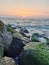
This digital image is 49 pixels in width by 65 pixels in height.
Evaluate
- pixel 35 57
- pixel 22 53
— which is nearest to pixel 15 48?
pixel 22 53

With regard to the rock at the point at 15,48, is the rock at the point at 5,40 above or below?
above

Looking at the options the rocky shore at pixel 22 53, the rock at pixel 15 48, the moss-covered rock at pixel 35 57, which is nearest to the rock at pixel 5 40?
the rocky shore at pixel 22 53

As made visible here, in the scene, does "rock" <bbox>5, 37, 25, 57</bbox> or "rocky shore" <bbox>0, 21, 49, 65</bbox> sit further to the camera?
"rock" <bbox>5, 37, 25, 57</bbox>

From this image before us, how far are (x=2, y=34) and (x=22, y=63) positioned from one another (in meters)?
2.57

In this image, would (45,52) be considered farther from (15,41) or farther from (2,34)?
(2,34)

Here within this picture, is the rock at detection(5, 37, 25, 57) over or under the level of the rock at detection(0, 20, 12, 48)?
under

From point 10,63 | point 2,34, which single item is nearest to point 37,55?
point 10,63

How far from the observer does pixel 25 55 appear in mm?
6531

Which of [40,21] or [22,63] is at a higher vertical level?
[22,63]

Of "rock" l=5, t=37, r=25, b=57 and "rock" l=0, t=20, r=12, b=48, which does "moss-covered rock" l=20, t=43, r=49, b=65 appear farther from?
"rock" l=0, t=20, r=12, b=48

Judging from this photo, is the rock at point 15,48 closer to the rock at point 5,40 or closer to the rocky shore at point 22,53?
the rocky shore at point 22,53

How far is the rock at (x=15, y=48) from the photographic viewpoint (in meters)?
8.12

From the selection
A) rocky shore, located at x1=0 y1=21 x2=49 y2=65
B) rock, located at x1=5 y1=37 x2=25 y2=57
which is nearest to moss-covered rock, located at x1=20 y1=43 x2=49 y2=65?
rocky shore, located at x1=0 y1=21 x2=49 y2=65

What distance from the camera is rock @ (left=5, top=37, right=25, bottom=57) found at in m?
8.12
